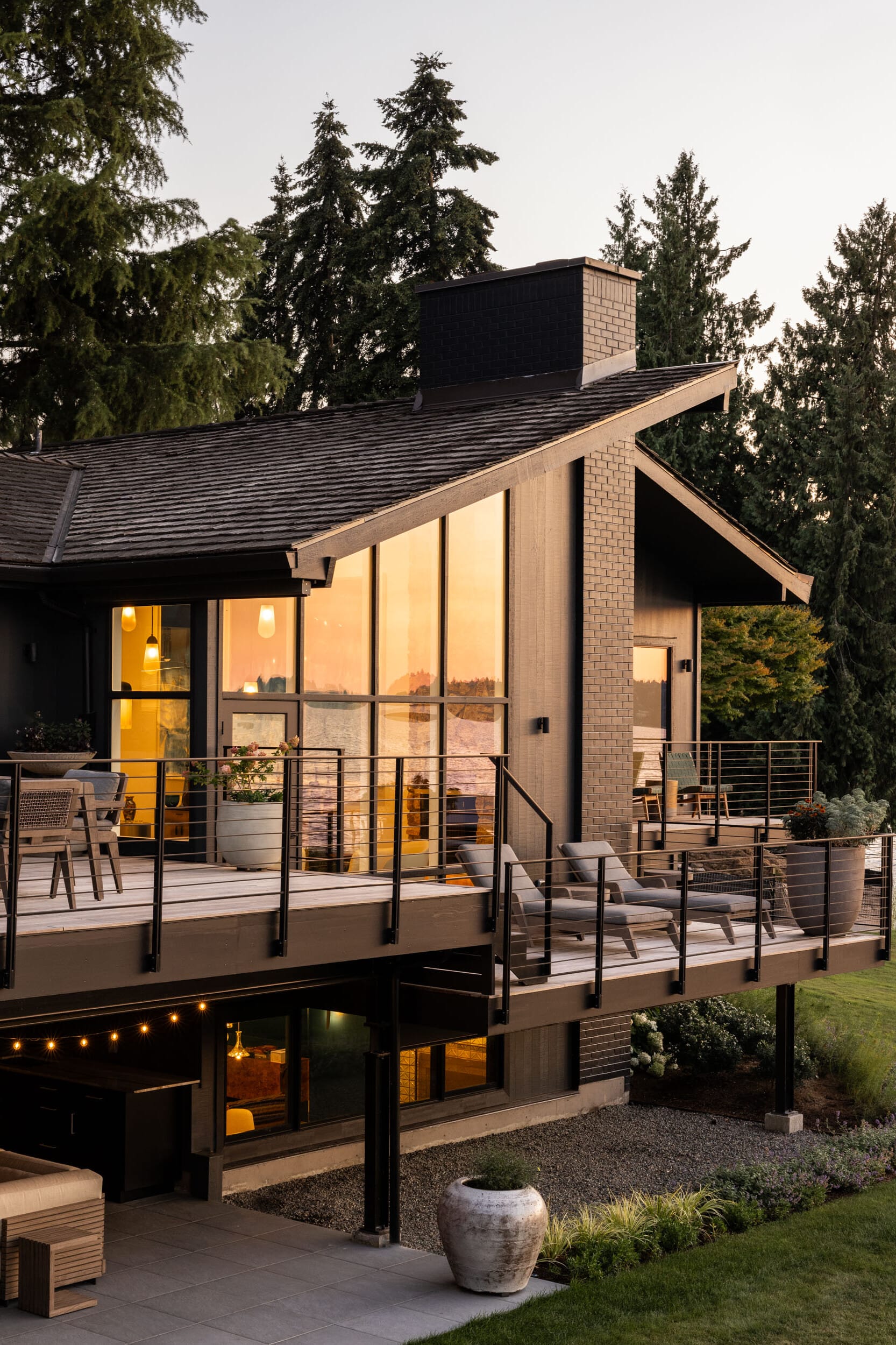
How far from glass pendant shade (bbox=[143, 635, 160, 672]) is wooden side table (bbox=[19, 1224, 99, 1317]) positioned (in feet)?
14.0

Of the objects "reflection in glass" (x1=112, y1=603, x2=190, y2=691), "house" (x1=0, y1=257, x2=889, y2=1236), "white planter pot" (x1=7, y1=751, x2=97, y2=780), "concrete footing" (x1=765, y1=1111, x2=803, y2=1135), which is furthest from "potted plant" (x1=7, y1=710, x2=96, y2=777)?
"concrete footing" (x1=765, y1=1111, x2=803, y2=1135)

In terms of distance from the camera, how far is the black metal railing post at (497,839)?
9.95 m

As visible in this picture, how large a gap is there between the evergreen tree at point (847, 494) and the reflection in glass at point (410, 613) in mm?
25540

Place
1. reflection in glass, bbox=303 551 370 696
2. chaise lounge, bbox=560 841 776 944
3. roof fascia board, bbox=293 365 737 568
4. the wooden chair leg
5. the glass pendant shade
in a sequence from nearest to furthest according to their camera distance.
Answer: the wooden chair leg → roof fascia board, bbox=293 365 737 568 → the glass pendant shade → reflection in glass, bbox=303 551 370 696 → chaise lounge, bbox=560 841 776 944

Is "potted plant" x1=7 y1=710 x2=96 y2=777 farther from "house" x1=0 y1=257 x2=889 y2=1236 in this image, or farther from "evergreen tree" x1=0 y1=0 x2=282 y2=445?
"evergreen tree" x1=0 y1=0 x2=282 y2=445

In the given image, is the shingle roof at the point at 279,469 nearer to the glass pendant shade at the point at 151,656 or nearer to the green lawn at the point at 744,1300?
the glass pendant shade at the point at 151,656

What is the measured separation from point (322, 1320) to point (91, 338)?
19227 mm

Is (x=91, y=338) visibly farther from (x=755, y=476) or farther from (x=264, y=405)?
(x=755, y=476)

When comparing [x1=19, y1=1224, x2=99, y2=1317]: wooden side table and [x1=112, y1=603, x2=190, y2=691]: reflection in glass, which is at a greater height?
[x1=112, y1=603, x2=190, y2=691]: reflection in glass

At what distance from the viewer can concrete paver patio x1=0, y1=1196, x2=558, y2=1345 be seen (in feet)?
30.3

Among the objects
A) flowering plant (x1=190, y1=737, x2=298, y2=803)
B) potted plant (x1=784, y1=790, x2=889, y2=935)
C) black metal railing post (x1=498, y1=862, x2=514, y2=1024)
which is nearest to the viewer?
black metal railing post (x1=498, y1=862, x2=514, y2=1024)

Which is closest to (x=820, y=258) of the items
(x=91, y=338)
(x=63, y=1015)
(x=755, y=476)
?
(x=755, y=476)

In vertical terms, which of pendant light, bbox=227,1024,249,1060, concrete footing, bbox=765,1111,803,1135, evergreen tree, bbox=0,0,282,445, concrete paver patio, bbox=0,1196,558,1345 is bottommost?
concrete footing, bbox=765,1111,803,1135

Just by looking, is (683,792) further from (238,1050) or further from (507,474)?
(238,1050)
